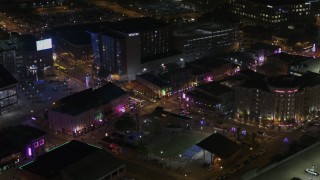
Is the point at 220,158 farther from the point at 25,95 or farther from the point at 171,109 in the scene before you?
the point at 25,95

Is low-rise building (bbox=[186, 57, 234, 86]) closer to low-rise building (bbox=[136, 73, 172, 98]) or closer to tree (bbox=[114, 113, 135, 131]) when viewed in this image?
low-rise building (bbox=[136, 73, 172, 98])

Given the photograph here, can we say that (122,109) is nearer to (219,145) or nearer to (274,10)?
(219,145)

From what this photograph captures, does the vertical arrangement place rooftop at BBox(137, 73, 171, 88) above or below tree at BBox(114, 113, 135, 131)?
above

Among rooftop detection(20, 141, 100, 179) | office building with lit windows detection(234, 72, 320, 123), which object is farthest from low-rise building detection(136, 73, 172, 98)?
rooftop detection(20, 141, 100, 179)

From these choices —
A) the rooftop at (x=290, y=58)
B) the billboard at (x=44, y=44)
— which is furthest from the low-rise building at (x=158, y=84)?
the rooftop at (x=290, y=58)

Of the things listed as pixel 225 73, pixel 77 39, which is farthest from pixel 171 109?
pixel 77 39

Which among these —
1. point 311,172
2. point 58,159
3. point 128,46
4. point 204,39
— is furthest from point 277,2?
point 58,159
